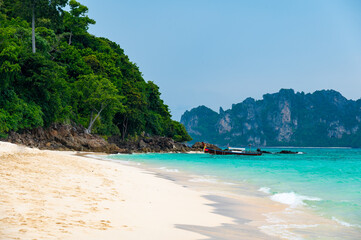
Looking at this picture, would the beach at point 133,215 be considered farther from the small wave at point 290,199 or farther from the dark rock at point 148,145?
the dark rock at point 148,145

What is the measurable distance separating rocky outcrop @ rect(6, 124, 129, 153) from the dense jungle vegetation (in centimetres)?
120

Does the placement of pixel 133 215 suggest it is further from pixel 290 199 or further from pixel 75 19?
pixel 75 19

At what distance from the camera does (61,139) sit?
42.1 metres

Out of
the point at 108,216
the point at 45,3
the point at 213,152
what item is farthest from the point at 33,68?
the point at 213,152

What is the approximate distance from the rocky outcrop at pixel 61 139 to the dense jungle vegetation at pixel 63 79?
1.20m

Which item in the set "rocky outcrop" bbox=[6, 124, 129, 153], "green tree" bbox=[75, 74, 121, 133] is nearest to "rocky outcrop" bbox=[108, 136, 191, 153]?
"green tree" bbox=[75, 74, 121, 133]

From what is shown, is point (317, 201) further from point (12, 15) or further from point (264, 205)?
point (12, 15)

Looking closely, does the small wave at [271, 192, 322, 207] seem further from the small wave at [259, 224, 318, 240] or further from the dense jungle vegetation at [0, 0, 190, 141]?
the dense jungle vegetation at [0, 0, 190, 141]

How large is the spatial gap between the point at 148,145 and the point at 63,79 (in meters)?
31.7

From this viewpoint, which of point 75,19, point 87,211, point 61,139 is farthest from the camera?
point 75,19

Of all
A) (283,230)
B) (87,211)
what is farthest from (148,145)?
(283,230)

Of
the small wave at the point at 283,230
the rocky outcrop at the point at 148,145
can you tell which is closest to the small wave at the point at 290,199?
the small wave at the point at 283,230

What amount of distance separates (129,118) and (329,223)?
2532 inches

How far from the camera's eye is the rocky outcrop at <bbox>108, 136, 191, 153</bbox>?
216ft
